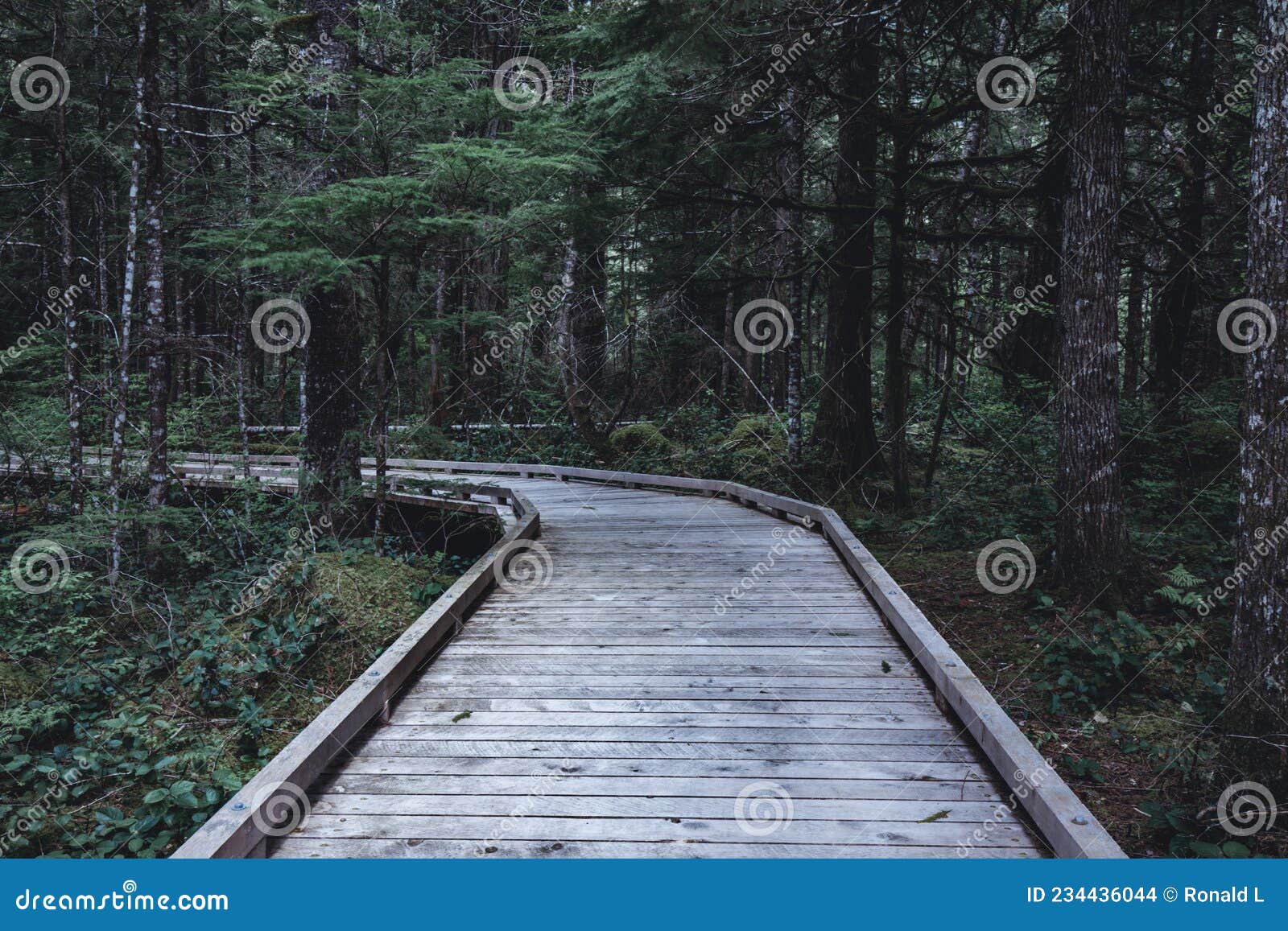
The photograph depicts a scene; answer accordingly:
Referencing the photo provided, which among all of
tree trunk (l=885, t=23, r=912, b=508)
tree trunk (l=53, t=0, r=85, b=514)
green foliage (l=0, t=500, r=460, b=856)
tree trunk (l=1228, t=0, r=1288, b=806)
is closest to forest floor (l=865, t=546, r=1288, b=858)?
tree trunk (l=1228, t=0, r=1288, b=806)

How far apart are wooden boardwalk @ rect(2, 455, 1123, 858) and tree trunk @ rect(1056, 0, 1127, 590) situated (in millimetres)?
2164

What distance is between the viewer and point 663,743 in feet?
13.8

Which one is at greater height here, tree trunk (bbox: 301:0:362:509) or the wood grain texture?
tree trunk (bbox: 301:0:362:509)

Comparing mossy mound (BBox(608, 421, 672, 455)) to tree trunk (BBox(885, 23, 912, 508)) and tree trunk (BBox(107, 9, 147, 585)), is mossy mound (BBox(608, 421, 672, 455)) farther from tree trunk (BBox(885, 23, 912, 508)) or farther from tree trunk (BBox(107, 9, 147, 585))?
tree trunk (BBox(107, 9, 147, 585))

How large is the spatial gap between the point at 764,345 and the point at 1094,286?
36.9 ft

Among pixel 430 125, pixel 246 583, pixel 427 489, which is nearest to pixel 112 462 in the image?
pixel 246 583

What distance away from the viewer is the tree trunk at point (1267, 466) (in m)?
4.18

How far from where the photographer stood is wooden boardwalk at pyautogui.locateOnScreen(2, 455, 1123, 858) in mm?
3283

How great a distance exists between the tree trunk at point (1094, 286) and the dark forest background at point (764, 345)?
30mm

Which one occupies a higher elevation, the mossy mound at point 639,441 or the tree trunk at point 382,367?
the tree trunk at point 382,367

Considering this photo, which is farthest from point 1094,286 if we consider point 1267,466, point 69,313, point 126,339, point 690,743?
point 69,313

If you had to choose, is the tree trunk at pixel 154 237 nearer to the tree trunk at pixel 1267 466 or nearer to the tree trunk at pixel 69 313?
the tree trunk at pixel 69 313

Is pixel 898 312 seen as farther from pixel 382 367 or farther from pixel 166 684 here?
pixel 166 684

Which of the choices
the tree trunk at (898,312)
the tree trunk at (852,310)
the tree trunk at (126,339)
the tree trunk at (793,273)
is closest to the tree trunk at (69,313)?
the tree trunk at (126,339)
